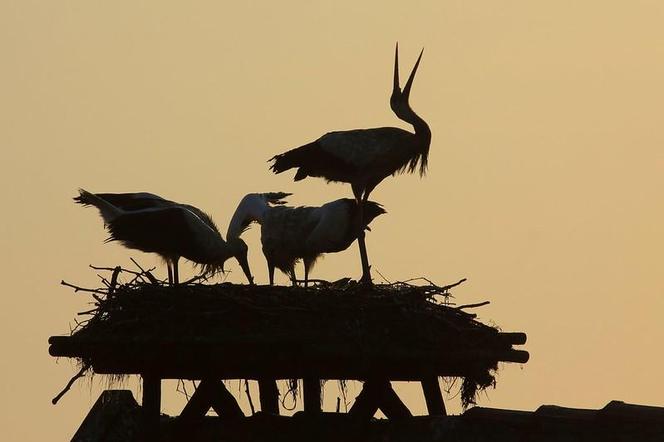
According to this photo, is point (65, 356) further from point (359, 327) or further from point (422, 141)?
point (422, 141)

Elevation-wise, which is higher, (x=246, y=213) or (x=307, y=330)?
(x=246, y=213)

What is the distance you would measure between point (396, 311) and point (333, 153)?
445 cm

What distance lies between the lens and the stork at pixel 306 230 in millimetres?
16250

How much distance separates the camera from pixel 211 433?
37.5ft

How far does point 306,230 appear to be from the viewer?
16.4 metres

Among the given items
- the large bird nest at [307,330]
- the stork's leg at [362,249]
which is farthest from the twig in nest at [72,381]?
the stork's leg at [362,249]

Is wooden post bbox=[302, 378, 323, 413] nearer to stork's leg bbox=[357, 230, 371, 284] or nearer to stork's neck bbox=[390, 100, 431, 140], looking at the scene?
stork's leg bbox=[357, 230, 371, 284]

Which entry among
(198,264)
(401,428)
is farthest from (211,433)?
(198,264)

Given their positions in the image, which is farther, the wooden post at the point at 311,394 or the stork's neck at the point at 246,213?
the stork's neck at the point at 246,213

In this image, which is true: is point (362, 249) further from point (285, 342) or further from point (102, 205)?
point (285, 342)

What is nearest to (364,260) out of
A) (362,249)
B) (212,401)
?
(362,249)

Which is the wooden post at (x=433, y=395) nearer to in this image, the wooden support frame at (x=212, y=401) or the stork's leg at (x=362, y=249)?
the wooden support frame at (x=212, y=401)

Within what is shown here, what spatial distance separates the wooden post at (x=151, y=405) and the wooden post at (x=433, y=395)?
1961mm

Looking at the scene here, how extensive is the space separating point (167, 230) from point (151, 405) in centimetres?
496
